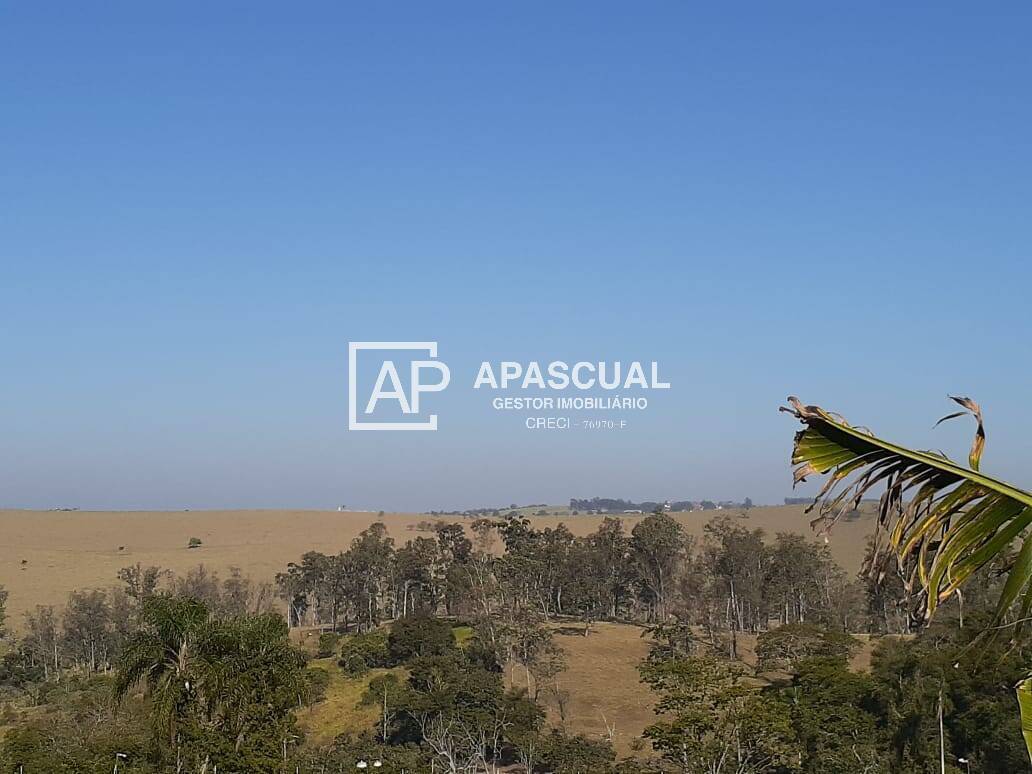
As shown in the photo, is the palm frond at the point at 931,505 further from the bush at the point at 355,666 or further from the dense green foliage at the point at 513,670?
the bush at the point at 355,666

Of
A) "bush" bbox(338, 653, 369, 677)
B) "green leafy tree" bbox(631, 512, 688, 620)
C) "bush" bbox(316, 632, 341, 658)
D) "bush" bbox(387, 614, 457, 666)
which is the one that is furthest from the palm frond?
"green leafy tree" bbox(631, 512, 688, 620)

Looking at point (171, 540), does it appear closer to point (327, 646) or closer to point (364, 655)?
point (327, 646)

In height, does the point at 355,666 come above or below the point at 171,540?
below

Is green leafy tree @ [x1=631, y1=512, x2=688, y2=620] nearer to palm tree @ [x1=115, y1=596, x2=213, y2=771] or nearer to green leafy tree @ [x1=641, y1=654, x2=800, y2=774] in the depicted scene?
green leafy tree @ [x1=641, y1=654, x2=800, y2=774]

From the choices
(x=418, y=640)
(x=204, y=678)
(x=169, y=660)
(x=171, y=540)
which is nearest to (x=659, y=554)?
(x=418, y=640)

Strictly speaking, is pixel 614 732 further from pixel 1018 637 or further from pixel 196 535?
pixel 196 535

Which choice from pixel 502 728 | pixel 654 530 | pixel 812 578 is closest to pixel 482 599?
pixel 654 530
